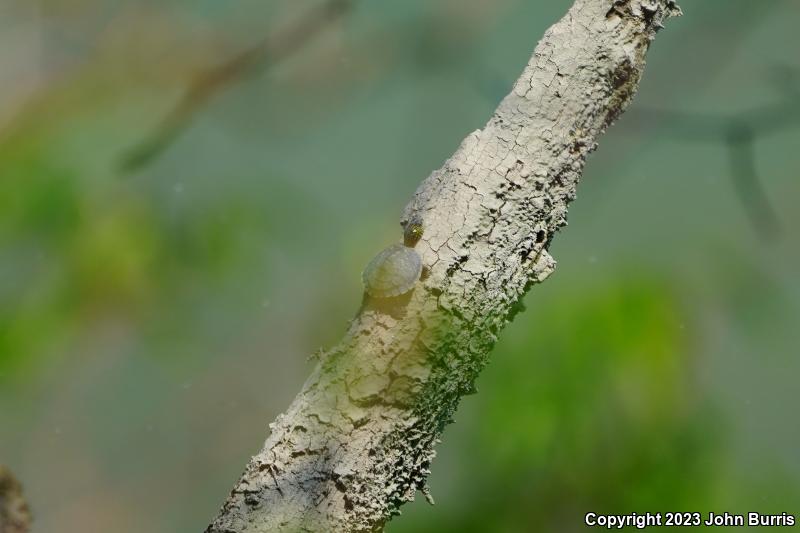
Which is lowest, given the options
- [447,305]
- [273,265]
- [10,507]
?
[10,507]

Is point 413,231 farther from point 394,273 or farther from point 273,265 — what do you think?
point 273,265

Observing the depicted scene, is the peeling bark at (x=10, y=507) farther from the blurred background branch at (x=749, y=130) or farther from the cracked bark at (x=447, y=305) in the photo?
the blurred background branch at (x=749, y=130)

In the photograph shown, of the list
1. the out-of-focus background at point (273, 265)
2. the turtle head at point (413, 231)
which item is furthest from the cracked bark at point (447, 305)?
the out-of-focus background at point (273, 265)

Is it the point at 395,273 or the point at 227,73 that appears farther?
the point at 227,73

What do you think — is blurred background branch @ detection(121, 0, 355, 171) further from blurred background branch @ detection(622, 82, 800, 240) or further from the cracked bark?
the cracked bark

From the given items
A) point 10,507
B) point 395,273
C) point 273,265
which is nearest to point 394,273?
point 395,273

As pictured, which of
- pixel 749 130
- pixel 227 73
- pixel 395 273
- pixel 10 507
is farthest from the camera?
pixel 227 73

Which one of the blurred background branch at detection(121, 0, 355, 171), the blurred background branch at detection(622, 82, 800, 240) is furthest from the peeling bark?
the blurred background branch at detection(622, 82, 800, 240)

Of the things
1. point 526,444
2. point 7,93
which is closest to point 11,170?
point 7,93
